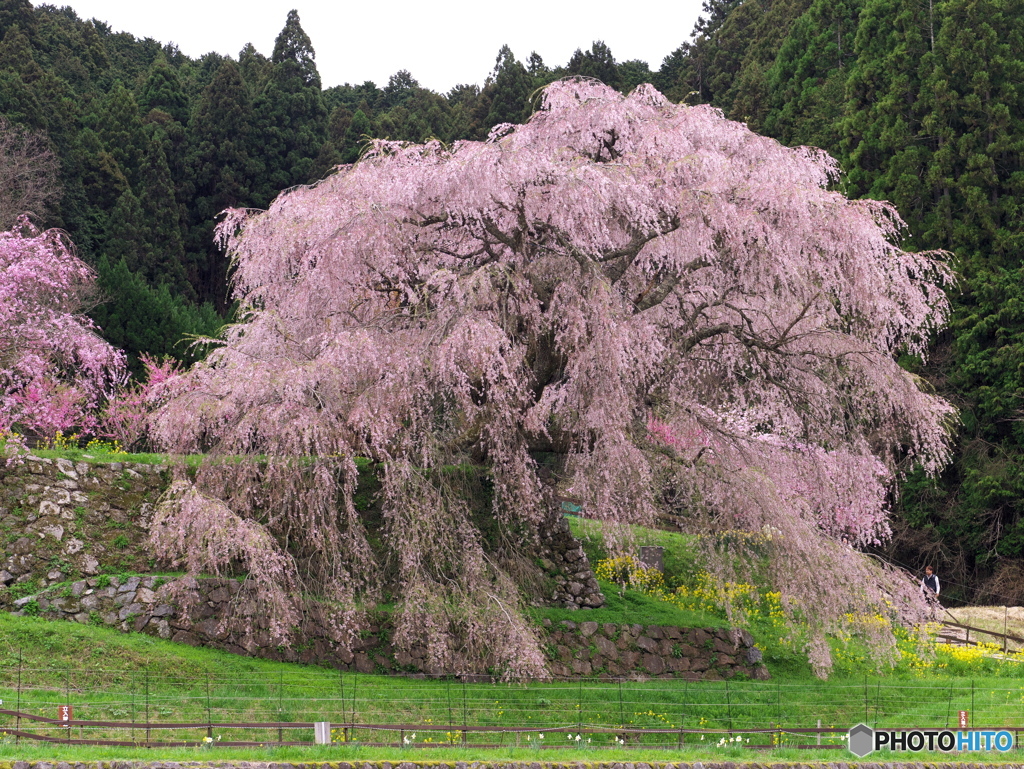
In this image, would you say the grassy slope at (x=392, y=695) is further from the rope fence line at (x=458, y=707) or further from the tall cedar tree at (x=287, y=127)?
the tall cedar tree at (x=287, y=127)

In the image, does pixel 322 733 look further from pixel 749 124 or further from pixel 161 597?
pixel 749 124

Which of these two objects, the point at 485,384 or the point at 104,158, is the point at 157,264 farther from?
the point at 485,384

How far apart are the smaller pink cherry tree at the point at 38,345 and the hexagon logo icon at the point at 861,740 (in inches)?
535

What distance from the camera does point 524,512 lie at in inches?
493

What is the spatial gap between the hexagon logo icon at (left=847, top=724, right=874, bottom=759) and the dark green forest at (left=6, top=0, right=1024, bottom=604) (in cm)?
972

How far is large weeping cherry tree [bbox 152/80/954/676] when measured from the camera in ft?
38.1

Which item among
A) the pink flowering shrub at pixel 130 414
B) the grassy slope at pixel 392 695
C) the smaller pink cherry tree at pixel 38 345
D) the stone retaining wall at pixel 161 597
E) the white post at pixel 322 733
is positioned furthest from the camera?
the smaller pink cherry tree at pixel 38 345

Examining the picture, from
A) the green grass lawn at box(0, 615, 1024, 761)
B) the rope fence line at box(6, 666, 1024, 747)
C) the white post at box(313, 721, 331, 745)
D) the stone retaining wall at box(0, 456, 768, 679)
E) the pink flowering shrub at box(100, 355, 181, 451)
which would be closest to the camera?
the white post at box(313, 721, 331, 745)

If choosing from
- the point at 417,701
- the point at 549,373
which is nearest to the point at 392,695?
the point at 417,701

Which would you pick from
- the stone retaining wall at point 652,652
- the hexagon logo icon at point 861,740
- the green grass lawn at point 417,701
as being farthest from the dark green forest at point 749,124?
the hexagon logo icon at point 861,740

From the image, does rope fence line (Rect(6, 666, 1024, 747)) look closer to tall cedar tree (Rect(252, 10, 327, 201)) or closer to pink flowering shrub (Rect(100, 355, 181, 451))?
pink flowering shrub (Rect(100, 355, 181, 451))

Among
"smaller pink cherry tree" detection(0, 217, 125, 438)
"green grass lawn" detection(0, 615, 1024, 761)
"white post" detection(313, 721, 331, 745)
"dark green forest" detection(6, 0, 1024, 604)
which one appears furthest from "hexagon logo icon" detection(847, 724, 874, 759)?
"smaller pink cherry tree" detection(0, 217, 125, 438)
